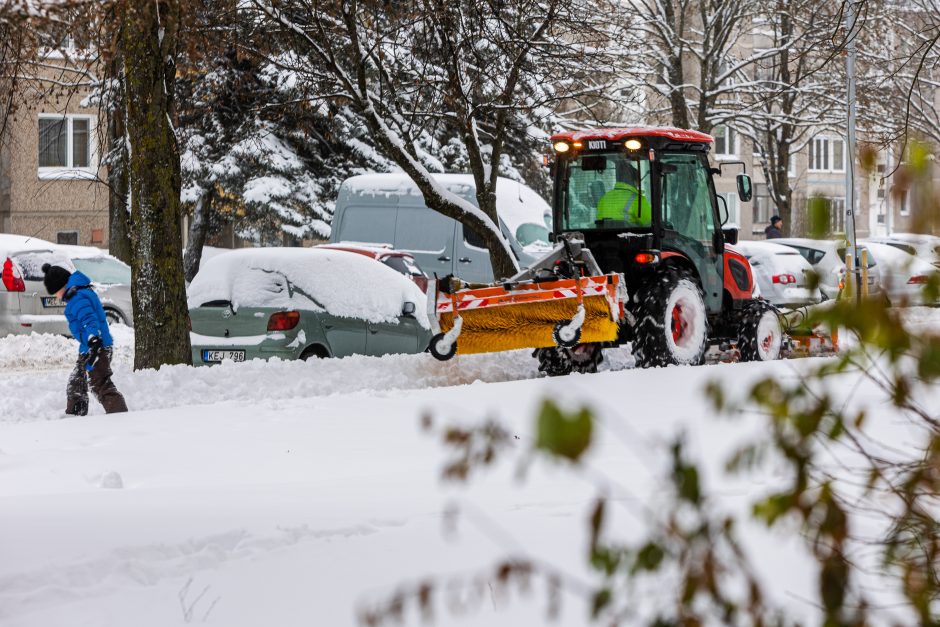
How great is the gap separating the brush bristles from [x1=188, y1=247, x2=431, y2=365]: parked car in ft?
6.35

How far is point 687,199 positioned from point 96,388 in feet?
20.4

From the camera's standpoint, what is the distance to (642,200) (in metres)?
14.2

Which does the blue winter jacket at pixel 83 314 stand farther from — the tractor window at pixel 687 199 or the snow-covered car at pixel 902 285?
the snow-covered car at pixel 902 285

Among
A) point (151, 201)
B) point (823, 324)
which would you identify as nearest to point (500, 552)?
point (823, 324)

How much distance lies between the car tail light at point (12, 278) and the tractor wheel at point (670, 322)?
33.5ft

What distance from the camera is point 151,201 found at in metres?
14.1

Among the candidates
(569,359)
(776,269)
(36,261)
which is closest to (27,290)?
(36,261)

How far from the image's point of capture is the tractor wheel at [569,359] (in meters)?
14.6

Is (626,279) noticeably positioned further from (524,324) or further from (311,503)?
(311,503)

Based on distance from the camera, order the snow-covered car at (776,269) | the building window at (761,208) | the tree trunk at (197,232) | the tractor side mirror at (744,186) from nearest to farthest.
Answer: the tractor side mirror at (744,186)
the snow-covered car at (776,269)
the tree trunk at (197,232)
the building window at (761,208)

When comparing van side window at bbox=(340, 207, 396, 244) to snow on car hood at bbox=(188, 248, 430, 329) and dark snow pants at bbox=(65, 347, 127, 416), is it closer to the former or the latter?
snow on car hood at bbox=(188, 248, 430, 329)

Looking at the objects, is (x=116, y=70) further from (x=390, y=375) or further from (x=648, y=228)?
(x=648, y=228)

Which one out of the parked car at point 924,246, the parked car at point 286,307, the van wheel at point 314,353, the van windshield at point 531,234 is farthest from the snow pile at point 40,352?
the parked car at point 924,246

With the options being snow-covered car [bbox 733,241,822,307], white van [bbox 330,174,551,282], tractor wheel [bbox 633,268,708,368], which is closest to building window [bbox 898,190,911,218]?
tractor wheel [bbox 633,268,708,368]
